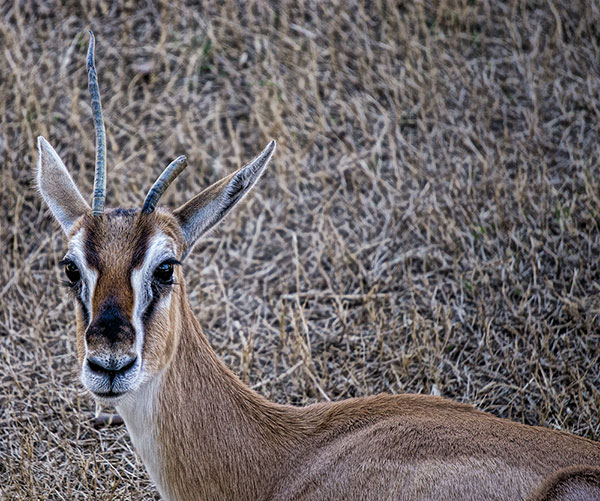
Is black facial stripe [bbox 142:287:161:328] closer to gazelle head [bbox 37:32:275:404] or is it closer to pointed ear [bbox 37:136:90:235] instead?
gazelle head [bbox 37:32:275:404]

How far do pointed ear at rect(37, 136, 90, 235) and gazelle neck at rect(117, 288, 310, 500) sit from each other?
89 cm

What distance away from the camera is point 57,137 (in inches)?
336

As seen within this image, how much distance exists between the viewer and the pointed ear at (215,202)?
4695 mm

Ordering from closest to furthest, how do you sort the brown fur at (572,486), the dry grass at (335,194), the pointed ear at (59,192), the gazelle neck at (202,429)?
the brown fur at (572,486) < the gazelle neck at (202,429) < the pointed ear at (59,192) < the dry grass at (335,194)

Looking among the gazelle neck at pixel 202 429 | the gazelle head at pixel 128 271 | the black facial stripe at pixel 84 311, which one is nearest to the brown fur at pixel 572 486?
the gazelle neck at pixel 202 429

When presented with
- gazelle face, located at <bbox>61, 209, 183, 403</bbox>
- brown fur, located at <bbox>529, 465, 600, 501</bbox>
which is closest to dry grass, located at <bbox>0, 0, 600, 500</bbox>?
gazelle face, located at <bbox>61, 209, 183, 403</bbox>

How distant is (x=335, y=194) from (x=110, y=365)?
167 inches

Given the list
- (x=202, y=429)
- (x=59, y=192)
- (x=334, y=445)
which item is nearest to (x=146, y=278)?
(x=202, y=429)

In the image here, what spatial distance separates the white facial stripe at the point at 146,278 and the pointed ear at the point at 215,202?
0.90 ft

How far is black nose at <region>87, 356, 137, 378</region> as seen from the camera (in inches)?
157

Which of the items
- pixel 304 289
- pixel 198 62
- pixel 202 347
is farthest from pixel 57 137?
pixel 202 347

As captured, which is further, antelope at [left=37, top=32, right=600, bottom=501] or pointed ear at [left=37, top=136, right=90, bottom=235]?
pointed ear at [left=37, top=136, right=90, bottom=235]

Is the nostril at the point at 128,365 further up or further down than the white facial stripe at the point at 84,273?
further down

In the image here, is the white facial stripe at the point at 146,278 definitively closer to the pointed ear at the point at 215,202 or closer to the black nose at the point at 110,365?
the black nose at the point at 110,365
